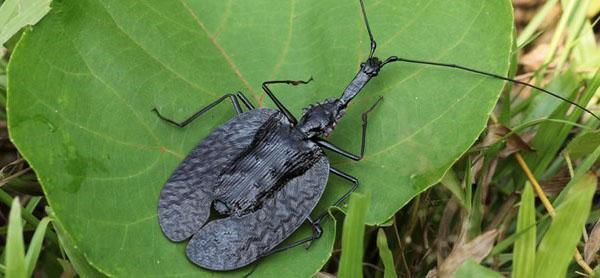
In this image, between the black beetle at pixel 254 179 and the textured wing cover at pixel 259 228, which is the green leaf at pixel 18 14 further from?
the textured wing cover at pixel 259 228

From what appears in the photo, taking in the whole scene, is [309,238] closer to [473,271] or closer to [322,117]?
[322,117]

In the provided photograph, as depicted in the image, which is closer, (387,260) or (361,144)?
(387,260)

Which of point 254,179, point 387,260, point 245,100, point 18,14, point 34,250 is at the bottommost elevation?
point 387,260

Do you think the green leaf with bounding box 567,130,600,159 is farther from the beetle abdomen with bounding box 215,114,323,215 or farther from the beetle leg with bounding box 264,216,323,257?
the beetle leg with bounding box 264,216,323,257

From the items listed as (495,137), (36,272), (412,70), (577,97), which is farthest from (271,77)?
(577,97)

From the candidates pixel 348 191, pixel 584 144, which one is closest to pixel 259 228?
pixel 348 191

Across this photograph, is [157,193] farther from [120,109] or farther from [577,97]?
[577,97]
